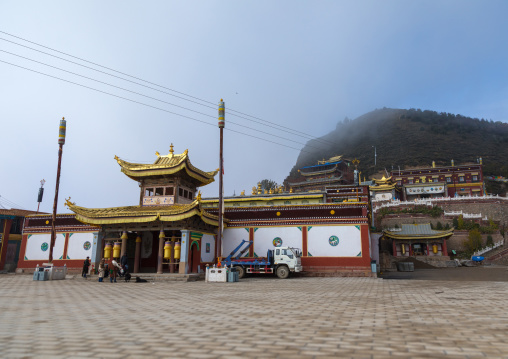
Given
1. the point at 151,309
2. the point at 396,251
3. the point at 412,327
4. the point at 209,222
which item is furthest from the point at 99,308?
the point at 396,251

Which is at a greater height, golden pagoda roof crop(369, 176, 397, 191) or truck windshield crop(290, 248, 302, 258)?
golden pagoda roof crop(369, 176, 397, 191)

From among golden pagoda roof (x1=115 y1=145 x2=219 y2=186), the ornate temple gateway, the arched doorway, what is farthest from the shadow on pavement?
golden pagoda roof (x1=115 y1=145 x2=219 y2=186)

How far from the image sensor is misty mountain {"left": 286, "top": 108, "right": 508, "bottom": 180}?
110562 mm

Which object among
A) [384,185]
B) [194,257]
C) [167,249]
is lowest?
[194,257]

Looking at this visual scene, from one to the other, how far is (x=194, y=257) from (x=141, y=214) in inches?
186

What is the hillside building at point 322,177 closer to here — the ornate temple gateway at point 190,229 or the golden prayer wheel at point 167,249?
the ornate temple gateway at point 190,229

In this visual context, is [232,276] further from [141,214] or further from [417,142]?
[417,142]

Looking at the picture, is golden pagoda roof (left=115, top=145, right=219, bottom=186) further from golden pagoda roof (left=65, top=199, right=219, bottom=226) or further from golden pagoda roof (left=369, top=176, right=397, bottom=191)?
golden pagoda roof (left=369, top=176, right=397, bottom=191)

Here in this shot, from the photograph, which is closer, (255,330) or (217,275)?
(255,330)

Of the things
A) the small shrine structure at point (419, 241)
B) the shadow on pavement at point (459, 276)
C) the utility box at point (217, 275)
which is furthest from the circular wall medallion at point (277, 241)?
the small shrine structure at point (419, 241)

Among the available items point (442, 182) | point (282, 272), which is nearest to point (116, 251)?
point (282, 272)

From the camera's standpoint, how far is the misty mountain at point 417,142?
111 meters

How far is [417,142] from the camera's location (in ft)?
413

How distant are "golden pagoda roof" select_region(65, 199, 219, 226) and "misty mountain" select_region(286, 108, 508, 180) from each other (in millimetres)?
83287
